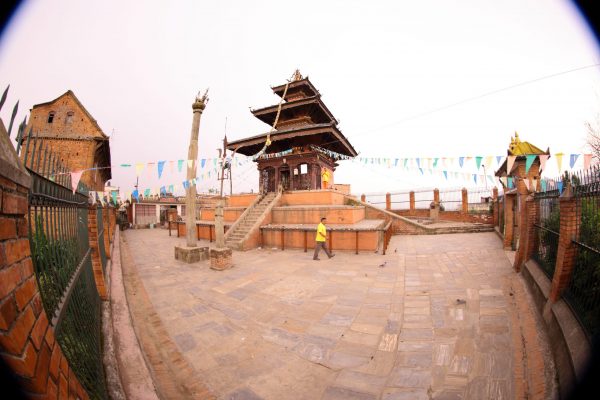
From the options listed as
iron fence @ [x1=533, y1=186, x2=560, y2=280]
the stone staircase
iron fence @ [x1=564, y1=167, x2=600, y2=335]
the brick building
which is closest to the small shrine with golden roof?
iron fence @ [x1=533, y1=186, x2=560, y2=280]

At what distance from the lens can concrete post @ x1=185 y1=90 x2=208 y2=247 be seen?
9203 mm

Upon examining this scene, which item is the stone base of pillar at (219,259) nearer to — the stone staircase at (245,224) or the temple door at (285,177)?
the stone staircase at (245,224)

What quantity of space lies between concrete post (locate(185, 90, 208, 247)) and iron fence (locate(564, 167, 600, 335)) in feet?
32.1

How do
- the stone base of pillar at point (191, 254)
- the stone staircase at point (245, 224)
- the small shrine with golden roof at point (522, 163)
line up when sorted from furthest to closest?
the stone staircase at point (245, 224) < the small shrine with golden roof at point (522, 163) < the stone base of pillar at point (191, 254)

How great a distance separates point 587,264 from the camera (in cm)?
330

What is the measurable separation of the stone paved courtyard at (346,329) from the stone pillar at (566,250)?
91 centimetres

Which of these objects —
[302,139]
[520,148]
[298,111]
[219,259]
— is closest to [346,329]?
[219,259]

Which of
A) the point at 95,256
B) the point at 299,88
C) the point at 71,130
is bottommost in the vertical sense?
the point at 95,256

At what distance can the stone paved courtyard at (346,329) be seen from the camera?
9.18 feet

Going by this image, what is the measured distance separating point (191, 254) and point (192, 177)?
2.87 m

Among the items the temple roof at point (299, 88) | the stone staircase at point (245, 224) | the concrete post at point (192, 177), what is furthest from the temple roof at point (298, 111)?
the concrete post at point (192, 177)

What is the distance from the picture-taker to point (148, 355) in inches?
134

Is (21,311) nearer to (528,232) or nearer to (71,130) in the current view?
(528,232)

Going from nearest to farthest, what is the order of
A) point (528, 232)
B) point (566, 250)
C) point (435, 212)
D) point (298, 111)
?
point (566, 250)
point (528, 232)
point (298, 111)
point (435, 212)
